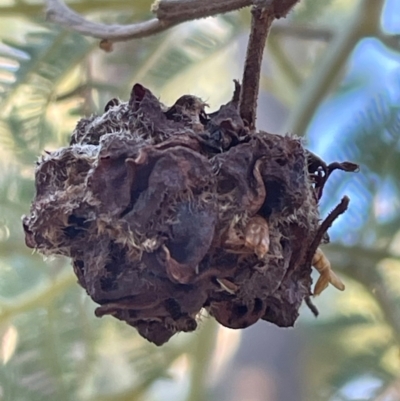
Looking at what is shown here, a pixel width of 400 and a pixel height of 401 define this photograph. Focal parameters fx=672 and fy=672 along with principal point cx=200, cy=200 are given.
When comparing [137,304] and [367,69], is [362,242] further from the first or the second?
[137,304]

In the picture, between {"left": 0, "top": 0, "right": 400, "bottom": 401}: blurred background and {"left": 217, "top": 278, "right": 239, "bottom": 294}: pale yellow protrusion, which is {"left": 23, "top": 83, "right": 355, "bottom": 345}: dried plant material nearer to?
{"left": 217, "top": 278, "right": 239, "bottom": 294}: pale yellow protrusion

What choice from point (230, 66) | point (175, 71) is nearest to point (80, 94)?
point (175, 71)

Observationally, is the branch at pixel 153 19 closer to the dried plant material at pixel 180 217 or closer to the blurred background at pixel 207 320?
the dried plant material at pixel 180 217

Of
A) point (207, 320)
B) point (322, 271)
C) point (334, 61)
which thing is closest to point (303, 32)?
point (334, 61)

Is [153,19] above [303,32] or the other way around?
above

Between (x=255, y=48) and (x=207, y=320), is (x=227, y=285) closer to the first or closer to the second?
(x=255, y=48)

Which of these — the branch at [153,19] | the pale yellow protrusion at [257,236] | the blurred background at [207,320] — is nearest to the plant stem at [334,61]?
the blurred background at [207,320]

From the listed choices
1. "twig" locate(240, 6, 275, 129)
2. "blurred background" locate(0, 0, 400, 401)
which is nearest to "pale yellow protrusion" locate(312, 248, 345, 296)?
"twig" locate(240, 6, 275, 129)
